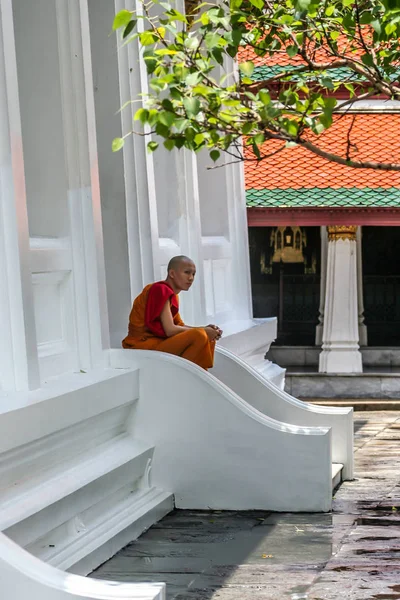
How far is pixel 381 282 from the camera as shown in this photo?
2030cm

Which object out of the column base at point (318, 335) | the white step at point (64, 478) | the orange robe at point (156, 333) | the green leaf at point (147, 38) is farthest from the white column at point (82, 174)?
the column base at point (318, 335)

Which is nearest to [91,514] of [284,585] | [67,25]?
[284,585]

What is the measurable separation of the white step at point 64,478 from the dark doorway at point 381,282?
1287 cm

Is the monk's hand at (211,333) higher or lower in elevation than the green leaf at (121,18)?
lower

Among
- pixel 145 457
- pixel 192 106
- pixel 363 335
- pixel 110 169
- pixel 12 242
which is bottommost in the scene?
pixel 363 335

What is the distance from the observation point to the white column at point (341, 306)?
56.6 feet

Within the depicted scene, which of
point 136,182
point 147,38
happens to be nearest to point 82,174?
point 136,182

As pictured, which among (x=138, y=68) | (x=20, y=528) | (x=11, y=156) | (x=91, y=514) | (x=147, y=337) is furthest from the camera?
(x=138, y=68)

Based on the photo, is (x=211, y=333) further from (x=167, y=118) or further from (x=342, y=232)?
(x=342, y=232)

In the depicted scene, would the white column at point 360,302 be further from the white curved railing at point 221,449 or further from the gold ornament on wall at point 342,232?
the white curved railing at point 221,449

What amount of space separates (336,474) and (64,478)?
9.65ft

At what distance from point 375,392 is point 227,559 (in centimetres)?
1063

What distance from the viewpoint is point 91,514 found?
6.90m

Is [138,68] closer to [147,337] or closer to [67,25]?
[67,25]
